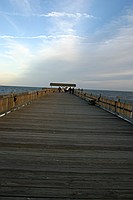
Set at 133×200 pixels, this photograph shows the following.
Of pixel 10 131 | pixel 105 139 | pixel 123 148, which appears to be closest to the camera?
pixel 123 148

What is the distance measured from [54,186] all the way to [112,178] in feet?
3.64

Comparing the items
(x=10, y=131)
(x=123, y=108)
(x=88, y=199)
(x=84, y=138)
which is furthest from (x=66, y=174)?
(x=123, y=108)

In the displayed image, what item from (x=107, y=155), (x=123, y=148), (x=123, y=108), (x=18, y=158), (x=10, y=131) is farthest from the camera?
(x=123, y=108)

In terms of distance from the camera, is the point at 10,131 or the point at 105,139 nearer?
the point at 105,139

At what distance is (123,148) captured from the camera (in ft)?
22.7

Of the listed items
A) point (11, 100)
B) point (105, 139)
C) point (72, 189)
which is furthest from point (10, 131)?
point (11, 100)

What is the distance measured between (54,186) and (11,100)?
1165 centimetres

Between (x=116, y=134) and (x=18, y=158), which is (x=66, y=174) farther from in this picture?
(x=116, y=134)

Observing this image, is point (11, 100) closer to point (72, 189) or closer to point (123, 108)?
point (123, 108)

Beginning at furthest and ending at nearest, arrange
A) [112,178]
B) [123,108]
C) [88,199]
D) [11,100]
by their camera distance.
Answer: [11,100], [123,108], [112,178], [88,199]

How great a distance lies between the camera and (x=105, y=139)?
8078mm

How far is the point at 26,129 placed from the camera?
9.47 m

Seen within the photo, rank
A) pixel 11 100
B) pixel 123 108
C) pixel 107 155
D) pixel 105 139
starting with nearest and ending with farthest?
pixel 107 155 → pixel 105 139 → pixel 123 108 → pixel 11 100

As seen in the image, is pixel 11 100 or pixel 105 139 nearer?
pixel 105 139
